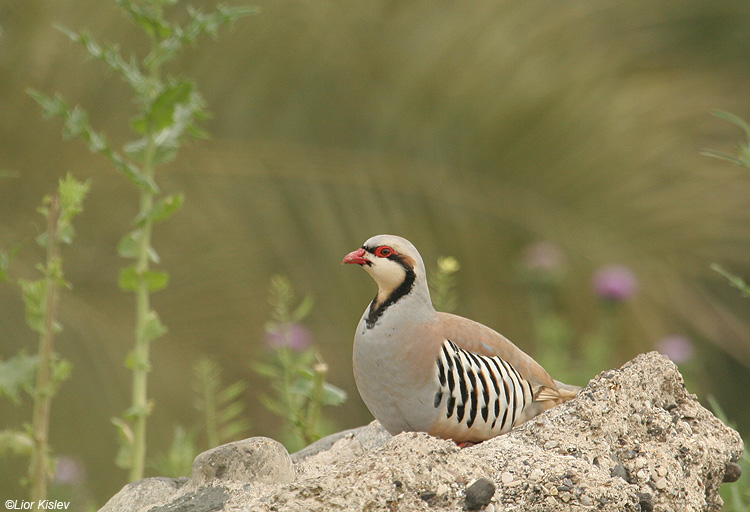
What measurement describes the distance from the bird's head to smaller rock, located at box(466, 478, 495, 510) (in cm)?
98

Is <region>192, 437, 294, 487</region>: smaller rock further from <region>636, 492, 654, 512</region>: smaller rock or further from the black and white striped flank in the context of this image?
<region>636, 492, 654, 512</region>: smaller rock

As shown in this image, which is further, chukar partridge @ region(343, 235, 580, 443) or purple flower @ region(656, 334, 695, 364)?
purple flower @ region(656, 334, 695, 364)

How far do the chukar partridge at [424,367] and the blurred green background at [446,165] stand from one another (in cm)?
358

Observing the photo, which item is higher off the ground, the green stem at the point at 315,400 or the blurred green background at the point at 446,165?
the blurred green background at the point at 446,165

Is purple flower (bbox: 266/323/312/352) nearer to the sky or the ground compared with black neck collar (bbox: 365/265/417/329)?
nearer to the sky

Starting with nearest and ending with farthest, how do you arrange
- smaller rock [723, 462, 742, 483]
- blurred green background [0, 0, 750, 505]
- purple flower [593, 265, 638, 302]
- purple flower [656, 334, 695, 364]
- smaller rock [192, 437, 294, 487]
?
smaller rock [192, 437, 294, 487] → smaller rock [723, 462, 742, 483] → purple flower [656, 334, 695, 364] → purple flower [593, 265, 638, 302] → blurred green background [0, 0, 750, 505]

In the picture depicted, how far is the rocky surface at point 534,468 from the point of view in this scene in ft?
6.80

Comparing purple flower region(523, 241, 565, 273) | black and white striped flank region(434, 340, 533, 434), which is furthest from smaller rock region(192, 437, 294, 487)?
purple flower region(523, 241, 565, 273)

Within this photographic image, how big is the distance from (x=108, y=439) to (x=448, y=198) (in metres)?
2.98

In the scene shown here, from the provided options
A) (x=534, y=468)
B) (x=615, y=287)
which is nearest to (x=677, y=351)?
(x=615, y=287)

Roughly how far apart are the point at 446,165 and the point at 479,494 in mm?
4838

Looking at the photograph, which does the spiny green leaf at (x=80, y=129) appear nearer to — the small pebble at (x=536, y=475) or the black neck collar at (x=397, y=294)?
the black neck collar at (x=397, y=294)

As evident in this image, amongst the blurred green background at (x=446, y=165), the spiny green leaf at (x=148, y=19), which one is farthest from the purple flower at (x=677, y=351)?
the spiny green leaf at (x=148, y=19)

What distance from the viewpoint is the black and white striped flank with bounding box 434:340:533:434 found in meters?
2.84
